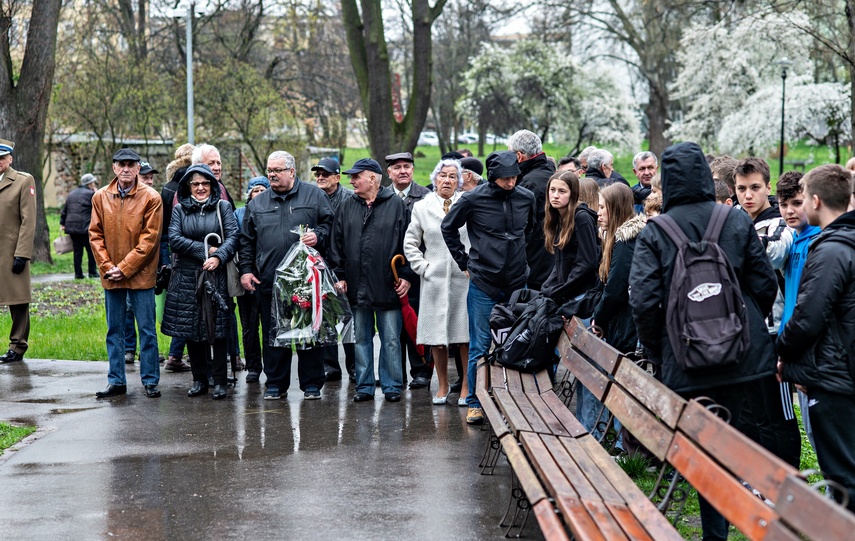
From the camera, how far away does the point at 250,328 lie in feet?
31.6

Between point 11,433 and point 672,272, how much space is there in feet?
16.7

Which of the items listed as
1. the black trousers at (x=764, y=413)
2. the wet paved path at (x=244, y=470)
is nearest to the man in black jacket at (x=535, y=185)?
the wet paved path at (x=244, y=470)

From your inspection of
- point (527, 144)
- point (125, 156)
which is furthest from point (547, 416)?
point (125, 156)

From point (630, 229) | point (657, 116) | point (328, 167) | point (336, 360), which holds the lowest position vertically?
point (336, 360)

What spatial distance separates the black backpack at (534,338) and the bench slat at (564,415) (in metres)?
0.50

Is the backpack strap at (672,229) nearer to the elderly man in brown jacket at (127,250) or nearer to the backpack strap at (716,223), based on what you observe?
the backpack strap at (716,223)

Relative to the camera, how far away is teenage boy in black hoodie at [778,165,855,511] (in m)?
4.73

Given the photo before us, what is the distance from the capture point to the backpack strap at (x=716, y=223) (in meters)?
4.90

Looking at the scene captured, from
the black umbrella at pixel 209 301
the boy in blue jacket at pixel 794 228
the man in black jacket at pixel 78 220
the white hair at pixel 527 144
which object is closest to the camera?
the boy in blue jacket at pixel 794 228

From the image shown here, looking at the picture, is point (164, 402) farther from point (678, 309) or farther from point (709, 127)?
point (709, 127)

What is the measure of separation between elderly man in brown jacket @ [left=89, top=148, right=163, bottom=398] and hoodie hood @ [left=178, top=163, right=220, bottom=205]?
0.27 m

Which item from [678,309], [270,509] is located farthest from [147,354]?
[678,309]

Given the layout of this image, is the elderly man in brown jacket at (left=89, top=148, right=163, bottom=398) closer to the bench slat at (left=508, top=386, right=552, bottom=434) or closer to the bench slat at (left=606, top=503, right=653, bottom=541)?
the bench slat at (left=508, top=386, right=552, bottom=434)

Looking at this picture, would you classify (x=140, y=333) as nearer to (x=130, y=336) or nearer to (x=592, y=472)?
(x=130, y=336)
